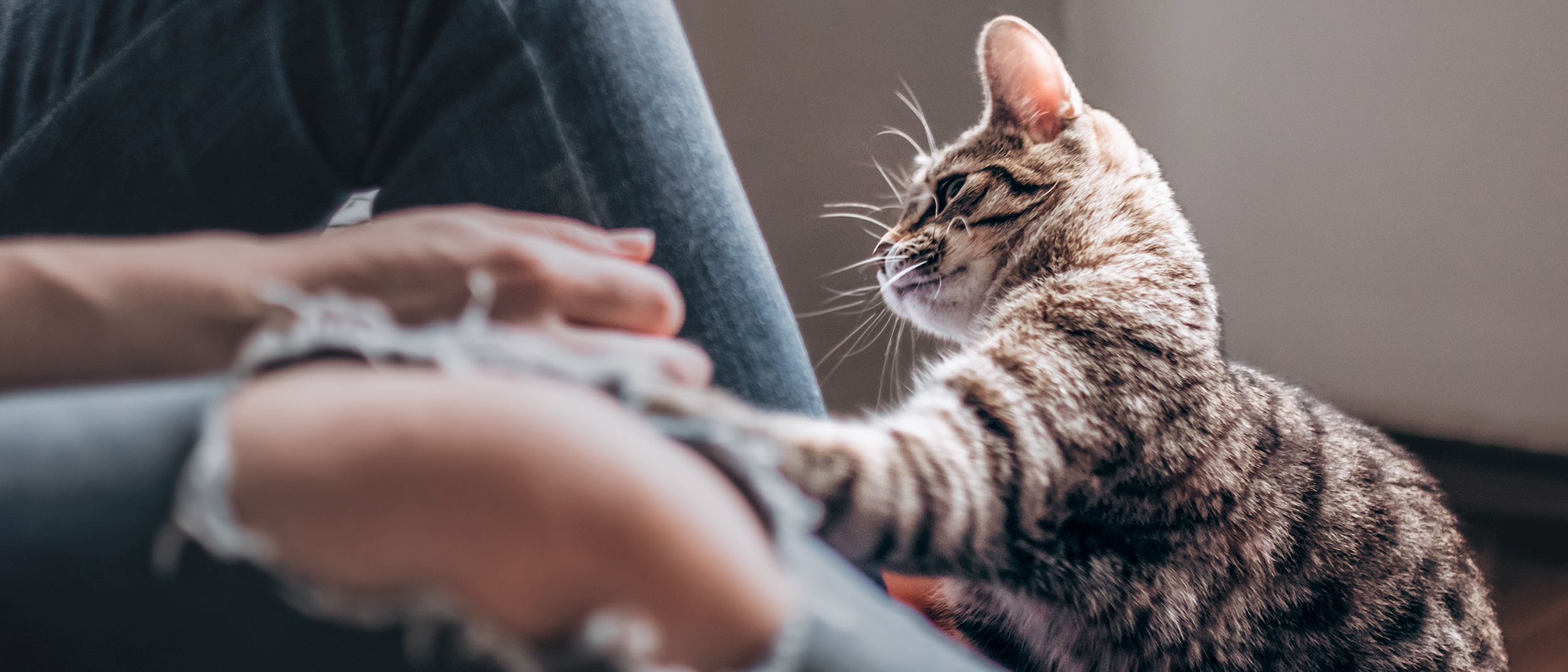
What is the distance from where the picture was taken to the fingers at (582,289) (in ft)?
1.35

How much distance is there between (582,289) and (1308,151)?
1616 millimetres

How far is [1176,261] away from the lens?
2.68 ft

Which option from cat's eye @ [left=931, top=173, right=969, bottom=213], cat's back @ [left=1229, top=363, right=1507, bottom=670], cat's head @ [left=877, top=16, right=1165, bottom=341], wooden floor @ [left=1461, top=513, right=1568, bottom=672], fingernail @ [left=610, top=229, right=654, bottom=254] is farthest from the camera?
wooden floor @ [left=1461, top=513, right=1568, bottom=672]

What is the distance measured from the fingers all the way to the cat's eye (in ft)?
1.89

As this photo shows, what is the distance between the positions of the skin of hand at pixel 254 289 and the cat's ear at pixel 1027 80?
2.12ft

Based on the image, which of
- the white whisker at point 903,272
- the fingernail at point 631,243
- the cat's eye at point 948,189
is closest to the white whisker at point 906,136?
the cat's eye at point 948,189

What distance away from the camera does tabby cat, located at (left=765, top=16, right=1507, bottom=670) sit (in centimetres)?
57

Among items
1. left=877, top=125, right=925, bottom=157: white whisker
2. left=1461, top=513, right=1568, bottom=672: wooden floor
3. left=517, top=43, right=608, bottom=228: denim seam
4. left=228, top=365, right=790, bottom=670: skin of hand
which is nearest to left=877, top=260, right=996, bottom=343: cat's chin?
left=877, top=125, right=925, bottom=157: white whisker

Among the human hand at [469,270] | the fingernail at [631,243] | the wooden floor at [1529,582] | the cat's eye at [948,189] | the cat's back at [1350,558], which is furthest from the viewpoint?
the wooden floor at [1529,582]

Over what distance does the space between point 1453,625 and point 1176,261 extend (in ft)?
1.36

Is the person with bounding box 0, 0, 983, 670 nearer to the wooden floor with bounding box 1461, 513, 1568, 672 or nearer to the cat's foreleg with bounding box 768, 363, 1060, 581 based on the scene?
the cat's foreleg with bounding box 768, 363, 1060, 581

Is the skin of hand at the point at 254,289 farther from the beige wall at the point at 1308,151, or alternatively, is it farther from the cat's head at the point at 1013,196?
the beige wall at the point at 1308,151

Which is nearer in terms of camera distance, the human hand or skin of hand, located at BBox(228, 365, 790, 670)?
skin of hand, located at BBox(228, 365, 790, 670)

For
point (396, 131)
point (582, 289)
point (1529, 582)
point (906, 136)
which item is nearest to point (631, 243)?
point (582, 289)
